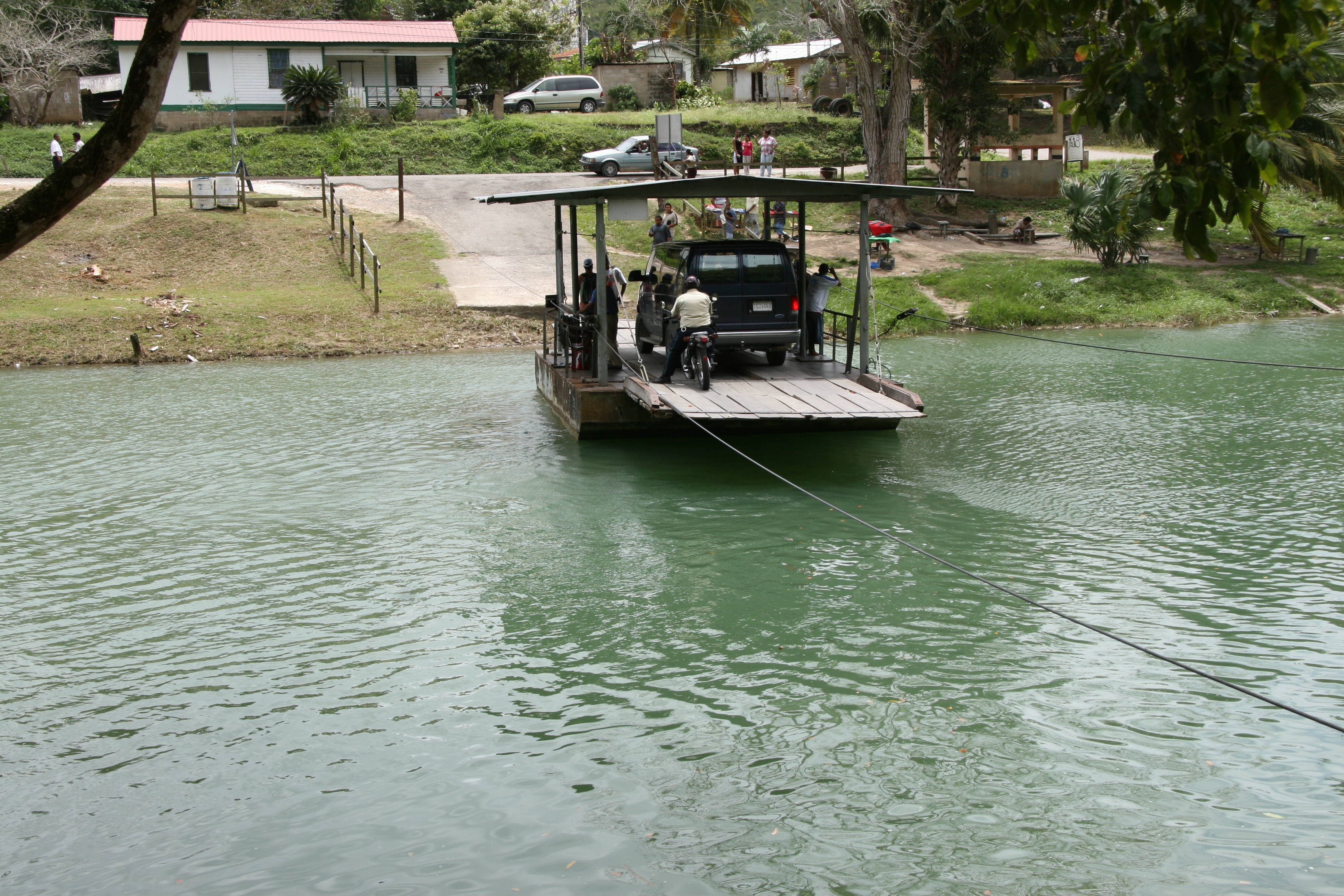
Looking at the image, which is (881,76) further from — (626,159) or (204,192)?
(204,192)

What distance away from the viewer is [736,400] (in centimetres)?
1330

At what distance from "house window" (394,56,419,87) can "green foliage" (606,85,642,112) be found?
9.04 m

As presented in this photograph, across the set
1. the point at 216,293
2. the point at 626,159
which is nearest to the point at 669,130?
the point at 626,159

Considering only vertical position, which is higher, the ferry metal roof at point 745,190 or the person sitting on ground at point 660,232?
the ferry metal roof at point 745,190

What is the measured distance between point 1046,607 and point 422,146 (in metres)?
40.5

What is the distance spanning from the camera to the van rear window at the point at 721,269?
15.1 meters

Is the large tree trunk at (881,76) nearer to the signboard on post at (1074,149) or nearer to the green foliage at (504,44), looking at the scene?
the signboard on post at (1074,149)

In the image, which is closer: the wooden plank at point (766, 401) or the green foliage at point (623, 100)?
the wooden plank at point (766, 401)

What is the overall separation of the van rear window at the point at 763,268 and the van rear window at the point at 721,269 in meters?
0.11

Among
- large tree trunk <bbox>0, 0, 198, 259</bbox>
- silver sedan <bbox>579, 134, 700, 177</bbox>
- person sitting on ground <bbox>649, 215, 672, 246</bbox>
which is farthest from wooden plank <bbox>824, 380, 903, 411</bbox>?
silver sedan <bbox>579, 134, 700, 177</bbox>

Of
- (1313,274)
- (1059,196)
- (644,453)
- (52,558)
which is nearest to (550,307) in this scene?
(644,453)

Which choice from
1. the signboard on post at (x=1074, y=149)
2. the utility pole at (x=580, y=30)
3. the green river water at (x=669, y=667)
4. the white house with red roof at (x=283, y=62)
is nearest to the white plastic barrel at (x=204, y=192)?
the white house with red roof at (x=283, y=62)

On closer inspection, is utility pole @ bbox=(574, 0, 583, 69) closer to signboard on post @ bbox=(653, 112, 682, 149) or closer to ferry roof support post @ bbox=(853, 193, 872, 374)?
signboard on post @ bbox=(653, 112, 682, 149)

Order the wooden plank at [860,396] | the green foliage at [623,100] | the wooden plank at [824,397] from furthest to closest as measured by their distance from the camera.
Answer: the green foliage at [623,100] < the wooden plank at [860,396] < the wooden plank at [824,397]
